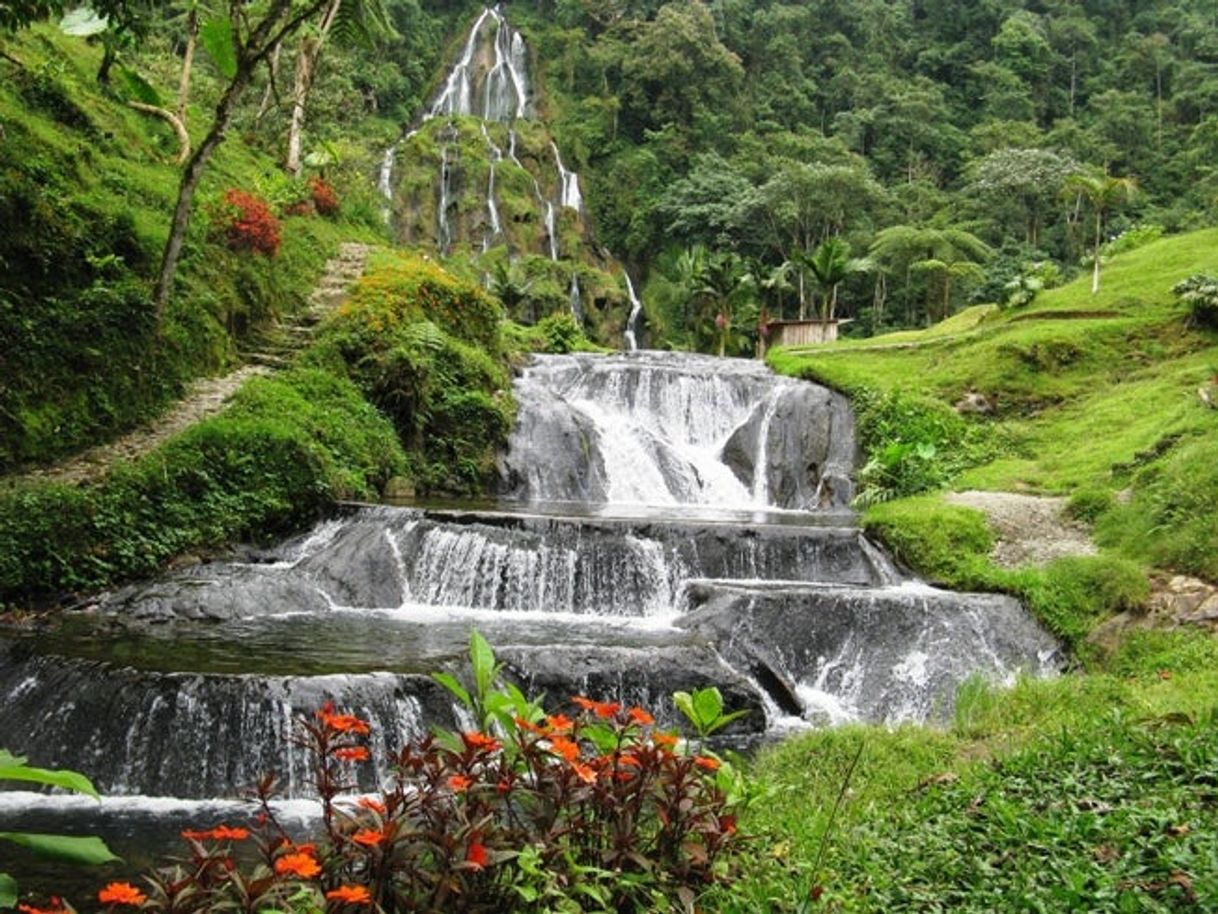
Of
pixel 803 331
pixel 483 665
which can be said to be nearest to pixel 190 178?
pixel 483 665

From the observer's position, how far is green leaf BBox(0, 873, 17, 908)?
1762 mm

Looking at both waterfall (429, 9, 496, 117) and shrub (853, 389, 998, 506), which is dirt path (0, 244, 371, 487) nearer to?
shrub (853, 389, 998, 506)

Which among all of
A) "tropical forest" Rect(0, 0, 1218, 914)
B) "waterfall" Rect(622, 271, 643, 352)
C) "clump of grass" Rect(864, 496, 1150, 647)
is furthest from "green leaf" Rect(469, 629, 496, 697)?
"waterfall" Rect(622, 271, 643, 352)

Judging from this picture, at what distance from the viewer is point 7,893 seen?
181 cm

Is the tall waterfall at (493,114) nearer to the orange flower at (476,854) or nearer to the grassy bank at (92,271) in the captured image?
the grassy bank at (92,271)

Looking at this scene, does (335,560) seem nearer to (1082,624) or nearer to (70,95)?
(1082,624)

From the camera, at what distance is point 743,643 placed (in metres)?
9.20

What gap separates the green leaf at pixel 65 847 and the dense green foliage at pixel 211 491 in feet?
26.2

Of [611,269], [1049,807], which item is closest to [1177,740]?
[1049,807]

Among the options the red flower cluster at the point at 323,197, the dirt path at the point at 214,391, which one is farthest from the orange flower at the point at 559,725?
the red flower cluster at the point at 323,197

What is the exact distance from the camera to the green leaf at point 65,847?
171 centimetres

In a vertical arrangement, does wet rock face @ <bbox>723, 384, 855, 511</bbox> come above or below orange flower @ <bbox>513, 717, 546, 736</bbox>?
below

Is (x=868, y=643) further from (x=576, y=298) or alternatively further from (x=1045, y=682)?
(x=576, y=298)

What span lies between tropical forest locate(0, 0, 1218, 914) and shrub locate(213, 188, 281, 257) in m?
0.10
